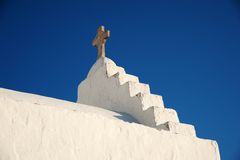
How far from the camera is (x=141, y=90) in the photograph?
779 cm

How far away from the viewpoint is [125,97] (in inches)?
304

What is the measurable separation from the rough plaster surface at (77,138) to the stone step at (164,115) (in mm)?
526

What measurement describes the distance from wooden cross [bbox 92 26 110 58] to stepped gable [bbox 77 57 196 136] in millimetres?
292

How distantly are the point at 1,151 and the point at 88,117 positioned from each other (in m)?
1.57

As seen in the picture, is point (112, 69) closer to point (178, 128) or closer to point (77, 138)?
point (178, 128)

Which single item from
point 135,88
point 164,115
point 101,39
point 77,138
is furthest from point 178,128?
point 101,39

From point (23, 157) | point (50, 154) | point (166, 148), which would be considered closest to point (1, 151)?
point (23, 157)

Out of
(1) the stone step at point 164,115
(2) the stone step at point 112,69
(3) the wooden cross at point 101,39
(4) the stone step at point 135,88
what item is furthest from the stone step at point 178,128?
(3) the wooden cross at point 101,39

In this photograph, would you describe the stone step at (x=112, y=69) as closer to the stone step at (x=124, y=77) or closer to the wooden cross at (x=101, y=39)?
the stone step at (x=124, y=77)

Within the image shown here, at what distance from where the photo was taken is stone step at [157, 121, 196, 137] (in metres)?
6.52

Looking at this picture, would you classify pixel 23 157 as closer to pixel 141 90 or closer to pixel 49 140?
pixel 49 140

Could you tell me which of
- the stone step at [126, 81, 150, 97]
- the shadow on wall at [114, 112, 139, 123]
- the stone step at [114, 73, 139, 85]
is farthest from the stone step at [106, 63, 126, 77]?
the shadow on wall at [114, 112, 139, 123]

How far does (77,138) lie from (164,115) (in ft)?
7.66

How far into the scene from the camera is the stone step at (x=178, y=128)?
6516 millimetres
